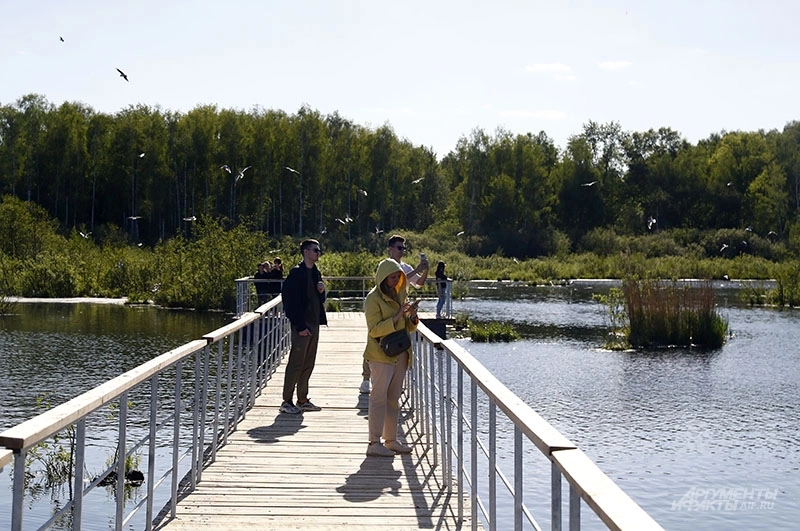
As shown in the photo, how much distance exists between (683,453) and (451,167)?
324ft

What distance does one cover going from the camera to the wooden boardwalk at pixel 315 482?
662 cm

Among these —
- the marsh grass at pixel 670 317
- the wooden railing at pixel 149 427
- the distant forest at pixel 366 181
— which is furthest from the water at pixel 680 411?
the distant forest at pixel 366 181

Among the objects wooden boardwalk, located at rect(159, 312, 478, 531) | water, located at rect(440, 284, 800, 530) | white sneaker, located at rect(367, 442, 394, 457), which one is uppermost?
white sneaker, located at rect(367, 442, 394, 457)

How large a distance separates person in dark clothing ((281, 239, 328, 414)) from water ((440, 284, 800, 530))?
3.60 m

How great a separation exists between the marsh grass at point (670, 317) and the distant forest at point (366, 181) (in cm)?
4710

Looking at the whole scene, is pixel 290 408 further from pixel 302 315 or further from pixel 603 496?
pixel 603 496

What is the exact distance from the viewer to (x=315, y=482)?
7.70 m

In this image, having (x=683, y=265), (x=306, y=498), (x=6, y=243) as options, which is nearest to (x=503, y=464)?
(x=306, y=498)

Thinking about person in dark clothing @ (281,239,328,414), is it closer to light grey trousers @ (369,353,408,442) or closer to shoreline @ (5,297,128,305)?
light grey trousers @ (369,353,408,442)

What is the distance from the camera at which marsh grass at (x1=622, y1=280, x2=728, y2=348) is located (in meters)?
28.1

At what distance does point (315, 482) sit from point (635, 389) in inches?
563

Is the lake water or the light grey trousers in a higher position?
the light grey trousers

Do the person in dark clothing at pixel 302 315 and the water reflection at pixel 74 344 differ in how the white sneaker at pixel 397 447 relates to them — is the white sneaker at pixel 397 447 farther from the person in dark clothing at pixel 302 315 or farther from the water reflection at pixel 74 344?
the water reflection at pixel 74 344

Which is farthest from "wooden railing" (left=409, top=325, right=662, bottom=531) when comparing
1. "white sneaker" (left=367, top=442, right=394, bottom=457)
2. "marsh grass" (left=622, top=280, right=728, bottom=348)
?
"marsh grass" (left=622, top=280, right=728, bottom=348)
